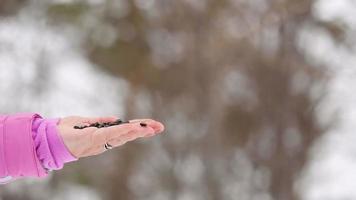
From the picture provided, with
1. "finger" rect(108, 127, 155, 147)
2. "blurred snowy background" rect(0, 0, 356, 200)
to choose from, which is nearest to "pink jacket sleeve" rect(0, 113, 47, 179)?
"finger" rect(108, 127, 155, 147)

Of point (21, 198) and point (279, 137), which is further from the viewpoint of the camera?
point (279, 137)

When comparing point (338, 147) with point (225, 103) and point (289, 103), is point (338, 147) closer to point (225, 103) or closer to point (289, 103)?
point (289, 103)

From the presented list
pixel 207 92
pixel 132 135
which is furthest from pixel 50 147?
pixel 207 92

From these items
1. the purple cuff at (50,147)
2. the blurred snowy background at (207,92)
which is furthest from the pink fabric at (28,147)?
the blurred snowy background at (207,92)

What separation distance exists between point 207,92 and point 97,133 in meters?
3.30

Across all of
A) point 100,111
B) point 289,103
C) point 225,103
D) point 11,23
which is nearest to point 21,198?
point 100,111

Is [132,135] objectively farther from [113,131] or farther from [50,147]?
[50,147]

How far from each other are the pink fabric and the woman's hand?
0.04ft

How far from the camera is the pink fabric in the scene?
1168 mm

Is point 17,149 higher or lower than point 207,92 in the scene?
lower

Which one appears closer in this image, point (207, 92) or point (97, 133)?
point (97, 133)

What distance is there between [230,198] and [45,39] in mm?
1373

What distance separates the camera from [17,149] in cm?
117

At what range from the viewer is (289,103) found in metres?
4.34
